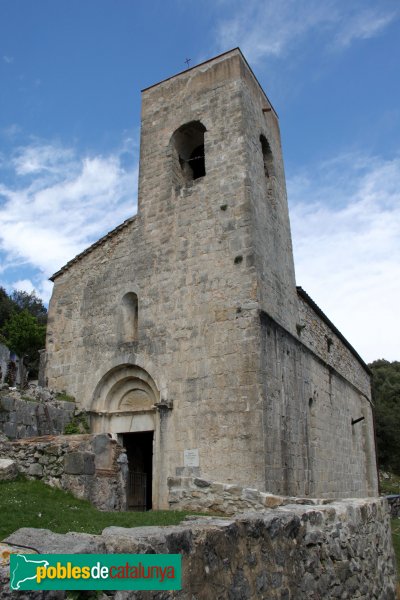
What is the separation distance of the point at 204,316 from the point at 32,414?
418 cm

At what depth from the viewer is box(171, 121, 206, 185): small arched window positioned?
45.5 feet

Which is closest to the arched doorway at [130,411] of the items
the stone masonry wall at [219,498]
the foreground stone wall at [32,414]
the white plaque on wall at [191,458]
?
the foreground stone wall at [32,414]

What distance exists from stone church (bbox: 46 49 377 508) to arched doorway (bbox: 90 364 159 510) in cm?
4

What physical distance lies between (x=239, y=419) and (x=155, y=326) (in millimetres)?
3116

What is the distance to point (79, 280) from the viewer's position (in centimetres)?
1438

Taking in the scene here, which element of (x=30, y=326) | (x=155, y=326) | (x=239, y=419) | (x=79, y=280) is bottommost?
(x=239, y=419)

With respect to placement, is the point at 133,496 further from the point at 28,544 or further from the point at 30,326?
the point at 30,326

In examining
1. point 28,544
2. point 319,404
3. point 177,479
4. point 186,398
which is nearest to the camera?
point 28,544

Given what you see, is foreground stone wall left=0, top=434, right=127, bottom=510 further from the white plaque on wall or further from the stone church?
the stone church

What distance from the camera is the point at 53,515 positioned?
5867mm

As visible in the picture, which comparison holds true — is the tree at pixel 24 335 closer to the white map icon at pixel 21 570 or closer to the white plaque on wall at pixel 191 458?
the white plaque on wall at pixel 191 458

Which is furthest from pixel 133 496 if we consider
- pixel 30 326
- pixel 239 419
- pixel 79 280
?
pixel 30 326

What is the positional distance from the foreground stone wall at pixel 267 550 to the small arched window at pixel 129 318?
7092 mm

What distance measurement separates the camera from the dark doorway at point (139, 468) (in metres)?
12.3
